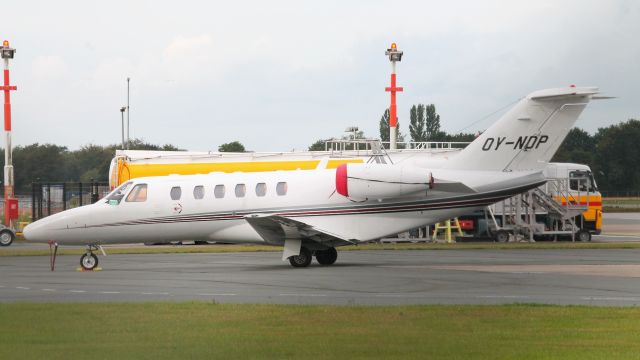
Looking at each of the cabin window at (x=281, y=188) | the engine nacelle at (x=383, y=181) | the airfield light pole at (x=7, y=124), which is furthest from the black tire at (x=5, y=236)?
the engine nacelle at (x=383, y=181)

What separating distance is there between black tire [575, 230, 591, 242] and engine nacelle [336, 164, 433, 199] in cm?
1773

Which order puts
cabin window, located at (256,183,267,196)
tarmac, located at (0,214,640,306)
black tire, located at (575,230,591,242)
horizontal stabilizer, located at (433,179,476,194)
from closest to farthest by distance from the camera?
tarmac, located at (0,214,640,306) < horizontal stabilizer, located at (433,179,476,194) < cabin window, located at (256,183,267,196) < black tire, located at (575,230,591,242)

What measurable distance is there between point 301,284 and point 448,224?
70.4ft

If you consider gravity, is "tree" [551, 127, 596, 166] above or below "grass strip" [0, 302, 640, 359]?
above

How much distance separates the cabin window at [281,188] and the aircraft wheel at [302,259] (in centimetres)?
172

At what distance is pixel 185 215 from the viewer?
1085 inches

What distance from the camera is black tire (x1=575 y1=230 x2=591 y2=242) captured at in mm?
41312

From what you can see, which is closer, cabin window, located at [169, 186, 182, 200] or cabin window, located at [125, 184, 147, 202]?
cabin window, located at [169, 186, 182, 200]

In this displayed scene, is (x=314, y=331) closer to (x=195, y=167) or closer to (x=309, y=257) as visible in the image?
(x=309, y=257)

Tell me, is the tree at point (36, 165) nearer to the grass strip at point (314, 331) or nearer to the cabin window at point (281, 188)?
the cabin window at point (281, 188)

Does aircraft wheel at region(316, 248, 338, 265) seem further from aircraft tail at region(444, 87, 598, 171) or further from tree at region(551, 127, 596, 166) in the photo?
tree at region(551, 127, 596, 166)

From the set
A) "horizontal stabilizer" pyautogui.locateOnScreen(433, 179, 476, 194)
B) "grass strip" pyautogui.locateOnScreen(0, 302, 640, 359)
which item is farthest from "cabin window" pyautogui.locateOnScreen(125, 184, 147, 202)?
"grass strip" pyautogui.locateOnScreen(0, 302, 640, 359)

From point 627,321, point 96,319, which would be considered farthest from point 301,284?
point 627,321

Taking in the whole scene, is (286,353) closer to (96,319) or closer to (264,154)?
(96,319)
